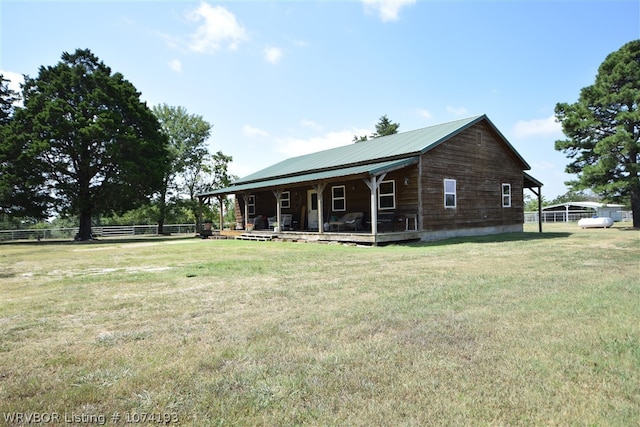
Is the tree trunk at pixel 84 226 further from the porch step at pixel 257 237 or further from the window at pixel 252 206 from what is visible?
the porch step at pixel 257 237

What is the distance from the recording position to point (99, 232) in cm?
3488

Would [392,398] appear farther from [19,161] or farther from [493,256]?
[19,161]

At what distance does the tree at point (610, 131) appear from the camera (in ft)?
65.6

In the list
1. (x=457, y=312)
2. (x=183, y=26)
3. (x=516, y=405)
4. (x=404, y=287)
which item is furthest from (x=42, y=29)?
(x=516, y=405)

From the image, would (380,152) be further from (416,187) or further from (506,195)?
(506,195)

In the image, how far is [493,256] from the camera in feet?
31.4

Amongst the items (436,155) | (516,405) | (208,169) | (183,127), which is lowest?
(516,405)

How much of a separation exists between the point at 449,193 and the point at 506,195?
5.35m

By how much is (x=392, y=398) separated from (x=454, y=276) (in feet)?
15.7

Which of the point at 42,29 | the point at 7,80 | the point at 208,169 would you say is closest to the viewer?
the point at 42,29

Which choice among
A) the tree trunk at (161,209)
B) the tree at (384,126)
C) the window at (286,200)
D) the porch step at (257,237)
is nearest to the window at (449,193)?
the porch step at (257,237)

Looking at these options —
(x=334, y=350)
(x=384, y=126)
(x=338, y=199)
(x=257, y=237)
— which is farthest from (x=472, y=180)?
(x=384, y=126)

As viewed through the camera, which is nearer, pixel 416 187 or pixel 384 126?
pixel 416 187

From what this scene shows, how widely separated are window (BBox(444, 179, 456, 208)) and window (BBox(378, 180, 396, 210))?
228cm
